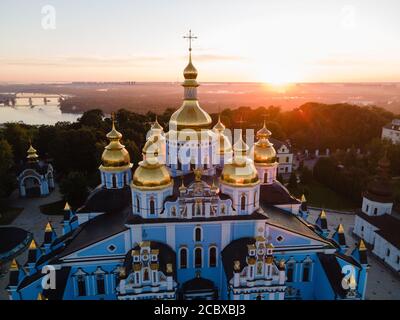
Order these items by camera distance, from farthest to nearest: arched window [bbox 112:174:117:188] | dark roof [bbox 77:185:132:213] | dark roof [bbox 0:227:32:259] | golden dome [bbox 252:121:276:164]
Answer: dark roof [bbox 0:227:32:259], golden dome [bbox 252:121:276:164], arched window [bbox 112:174:117:188], dark roof [bbox 77:185:132:213]

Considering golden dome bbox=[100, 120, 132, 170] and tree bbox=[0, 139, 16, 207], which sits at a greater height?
golden dome bbox=[100, 120, 132, 170]

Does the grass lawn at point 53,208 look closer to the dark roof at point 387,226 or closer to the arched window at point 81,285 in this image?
the arched window at point 81,285

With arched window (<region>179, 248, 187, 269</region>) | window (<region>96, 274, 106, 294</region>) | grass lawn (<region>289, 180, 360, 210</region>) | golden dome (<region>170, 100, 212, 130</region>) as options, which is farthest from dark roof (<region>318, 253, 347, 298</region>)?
grass lawn (<region>289, 180, 360, 210</region>)

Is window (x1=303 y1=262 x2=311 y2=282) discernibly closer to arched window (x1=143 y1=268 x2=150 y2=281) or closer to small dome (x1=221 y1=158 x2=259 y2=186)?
small dome (x1=221 y1=158 x2=259 y2=186)

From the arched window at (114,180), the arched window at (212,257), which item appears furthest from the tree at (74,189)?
the arched window at (212,257)

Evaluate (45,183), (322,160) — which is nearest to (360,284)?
(322,160)

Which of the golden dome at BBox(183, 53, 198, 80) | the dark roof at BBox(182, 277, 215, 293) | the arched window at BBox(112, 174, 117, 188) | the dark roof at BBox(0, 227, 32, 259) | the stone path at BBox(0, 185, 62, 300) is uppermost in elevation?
the golden dome at BBox(183, 53, 198, 80)
